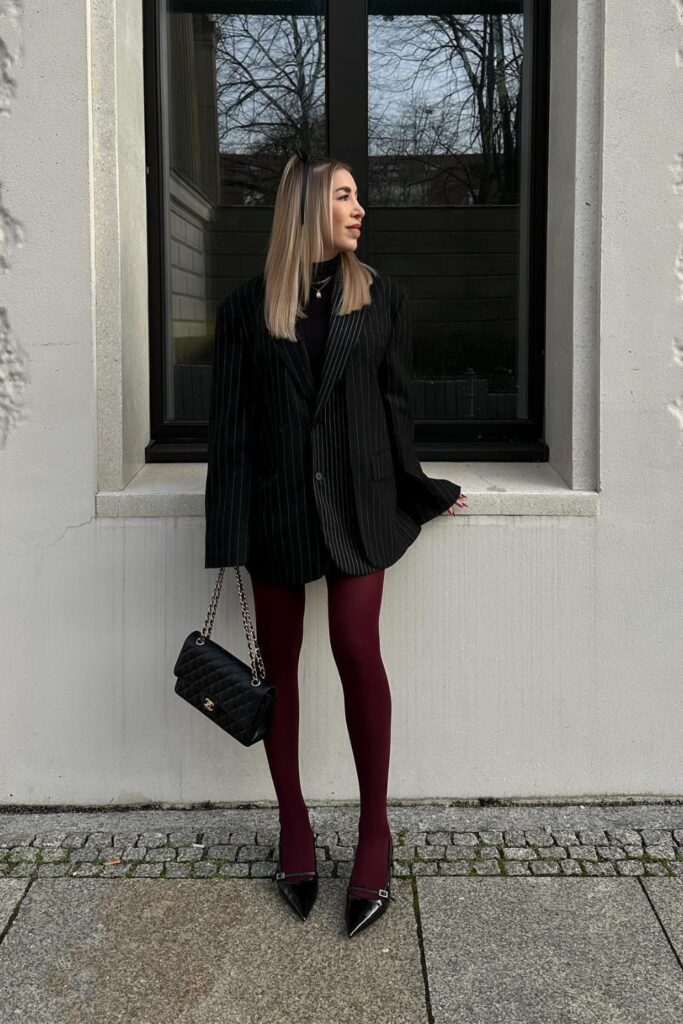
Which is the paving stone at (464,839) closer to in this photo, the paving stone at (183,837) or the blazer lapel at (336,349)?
the paving stone at (183,837)

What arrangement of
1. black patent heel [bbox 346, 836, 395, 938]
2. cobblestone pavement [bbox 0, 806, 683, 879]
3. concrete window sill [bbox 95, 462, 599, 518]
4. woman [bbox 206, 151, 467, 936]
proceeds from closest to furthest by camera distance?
A: black patent heel [bbox 346, 836, 395, 938], woman [bbox 206, 151, 467, 936], cobblestone pavement [bbox 0, 806, 683, 879], concrete window sill [bbox 95, 462, 599, 518]

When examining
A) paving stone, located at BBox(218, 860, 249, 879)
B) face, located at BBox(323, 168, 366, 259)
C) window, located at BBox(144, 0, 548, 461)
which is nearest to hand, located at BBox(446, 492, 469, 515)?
window, located at BBox(144, 0, 548, 461)

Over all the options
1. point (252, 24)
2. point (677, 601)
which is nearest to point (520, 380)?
point (677, 601)

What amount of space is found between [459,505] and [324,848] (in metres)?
1.17

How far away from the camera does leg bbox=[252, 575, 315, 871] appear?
3.41m

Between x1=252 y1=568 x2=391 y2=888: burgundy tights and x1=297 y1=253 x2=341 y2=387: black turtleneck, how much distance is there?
61cm

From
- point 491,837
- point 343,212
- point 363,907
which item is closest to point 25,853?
point 363,907

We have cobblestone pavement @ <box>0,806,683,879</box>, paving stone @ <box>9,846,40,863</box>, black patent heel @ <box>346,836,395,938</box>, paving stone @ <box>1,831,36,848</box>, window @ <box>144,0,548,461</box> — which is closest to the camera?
black patent heel @ <box>346,836,395,938</box>

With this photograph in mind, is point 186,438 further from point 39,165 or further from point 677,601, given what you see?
point 677,601

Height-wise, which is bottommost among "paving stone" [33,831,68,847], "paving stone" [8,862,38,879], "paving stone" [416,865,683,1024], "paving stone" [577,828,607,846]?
"paving stone" [416,865,683,1024]

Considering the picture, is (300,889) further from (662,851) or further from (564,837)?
(662,851)

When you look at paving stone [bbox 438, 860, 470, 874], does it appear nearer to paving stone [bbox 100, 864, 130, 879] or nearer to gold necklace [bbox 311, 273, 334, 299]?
paving stone [bbox 100, 864, 130, 879]

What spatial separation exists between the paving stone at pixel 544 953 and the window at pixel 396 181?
5.39 ft

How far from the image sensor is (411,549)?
391cm
